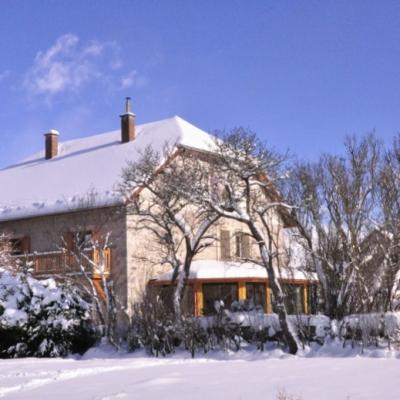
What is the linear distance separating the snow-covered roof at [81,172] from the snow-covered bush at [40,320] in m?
5.93

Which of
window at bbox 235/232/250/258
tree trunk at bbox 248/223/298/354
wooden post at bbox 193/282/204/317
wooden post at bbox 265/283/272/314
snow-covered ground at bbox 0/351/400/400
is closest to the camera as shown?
snow-covered ground at bbox 0/351/400/400

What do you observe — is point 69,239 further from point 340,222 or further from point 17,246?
point 340,222

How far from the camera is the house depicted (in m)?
24.1

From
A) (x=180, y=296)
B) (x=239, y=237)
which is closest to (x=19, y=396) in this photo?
(x=180, y=296)

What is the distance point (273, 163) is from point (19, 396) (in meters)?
10.4

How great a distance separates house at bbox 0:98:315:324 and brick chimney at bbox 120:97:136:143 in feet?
0.15

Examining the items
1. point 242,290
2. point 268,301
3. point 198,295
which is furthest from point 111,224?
point 268,301

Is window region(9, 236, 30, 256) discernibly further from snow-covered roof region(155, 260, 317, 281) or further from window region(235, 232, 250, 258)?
window region(235, 232, 250, 258)

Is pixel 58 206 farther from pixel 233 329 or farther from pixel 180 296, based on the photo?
pixel 233 329

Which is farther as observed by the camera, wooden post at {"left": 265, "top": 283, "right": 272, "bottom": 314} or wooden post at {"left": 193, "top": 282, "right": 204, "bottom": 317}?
wooden post at {"left": 265, "top": 283, "right": 272, "bottom": 314}

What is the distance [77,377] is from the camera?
11828 millimetres

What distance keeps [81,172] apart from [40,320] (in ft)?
36.1

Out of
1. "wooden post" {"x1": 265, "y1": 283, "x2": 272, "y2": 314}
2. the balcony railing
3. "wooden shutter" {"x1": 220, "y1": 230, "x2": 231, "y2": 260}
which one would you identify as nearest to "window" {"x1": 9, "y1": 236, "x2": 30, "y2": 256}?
the balcony railing

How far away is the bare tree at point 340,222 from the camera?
1642 cm
